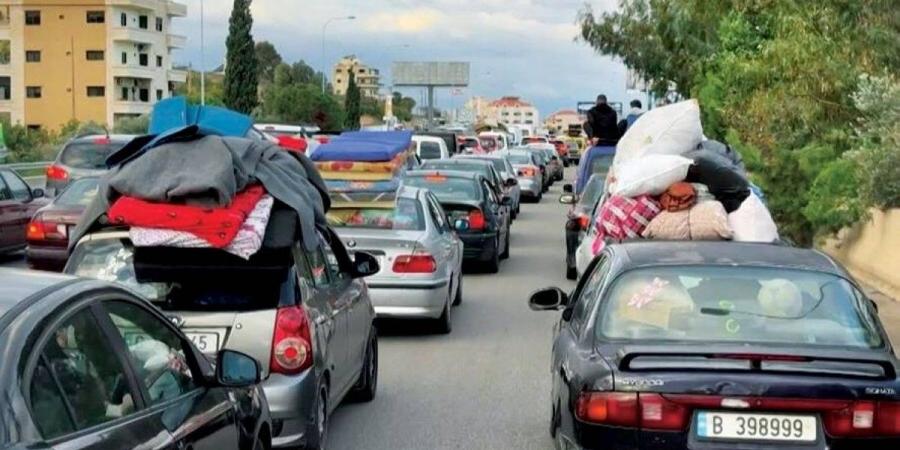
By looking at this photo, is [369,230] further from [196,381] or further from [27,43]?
[27,43]

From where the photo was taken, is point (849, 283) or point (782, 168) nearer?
point (849, 283)

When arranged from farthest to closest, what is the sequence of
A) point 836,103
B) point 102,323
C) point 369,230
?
1. point 836,103
2. point 369,230
3. point 102,323

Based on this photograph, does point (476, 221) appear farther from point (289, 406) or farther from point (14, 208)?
point (289, 406)

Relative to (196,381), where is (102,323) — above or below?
above

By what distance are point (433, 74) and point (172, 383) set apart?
110458 mm

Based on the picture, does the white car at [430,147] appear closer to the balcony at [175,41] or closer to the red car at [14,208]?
the red car at [14,208]

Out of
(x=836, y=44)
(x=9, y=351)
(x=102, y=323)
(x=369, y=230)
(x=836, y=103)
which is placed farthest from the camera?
(x=836, y=103)

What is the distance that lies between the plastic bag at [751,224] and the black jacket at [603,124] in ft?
52.4

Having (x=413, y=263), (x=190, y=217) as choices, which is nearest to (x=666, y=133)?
(x=413, y=263)

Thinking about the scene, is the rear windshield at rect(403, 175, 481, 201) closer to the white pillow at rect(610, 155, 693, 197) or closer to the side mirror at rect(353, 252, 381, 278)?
the white pillow at rect(610, 155, 693, 197)

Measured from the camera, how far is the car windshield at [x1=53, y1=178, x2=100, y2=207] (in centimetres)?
1727

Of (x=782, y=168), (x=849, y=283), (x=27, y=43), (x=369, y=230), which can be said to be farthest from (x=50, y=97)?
(x=849, y=283)

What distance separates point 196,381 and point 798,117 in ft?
47.2

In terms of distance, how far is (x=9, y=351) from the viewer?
3.89 m
